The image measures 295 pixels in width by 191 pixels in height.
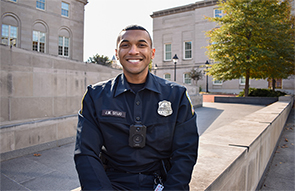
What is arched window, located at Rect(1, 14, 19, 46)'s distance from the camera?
1973 centimetres

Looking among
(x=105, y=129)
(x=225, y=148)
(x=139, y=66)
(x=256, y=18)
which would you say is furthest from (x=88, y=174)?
(x=256, y=18)

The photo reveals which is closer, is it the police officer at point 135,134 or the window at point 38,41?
the police officer at point 135,134

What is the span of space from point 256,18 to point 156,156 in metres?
19.0

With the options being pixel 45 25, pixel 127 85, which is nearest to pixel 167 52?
pixel 45 25

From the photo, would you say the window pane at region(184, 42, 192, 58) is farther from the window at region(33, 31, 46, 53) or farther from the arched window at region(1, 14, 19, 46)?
the arched window at region(1, 14, 19, 46)

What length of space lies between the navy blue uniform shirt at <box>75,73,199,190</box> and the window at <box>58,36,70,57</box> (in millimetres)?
24413

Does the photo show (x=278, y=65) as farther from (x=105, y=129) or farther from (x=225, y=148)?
(x=105, y=129)

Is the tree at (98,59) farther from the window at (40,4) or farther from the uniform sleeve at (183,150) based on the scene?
the uniform sleeve at (183,150)

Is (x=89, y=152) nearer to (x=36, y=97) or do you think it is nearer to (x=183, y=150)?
(x=183, y=150)

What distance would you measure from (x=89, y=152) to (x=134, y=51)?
3.11 feet

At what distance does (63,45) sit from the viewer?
960 inches

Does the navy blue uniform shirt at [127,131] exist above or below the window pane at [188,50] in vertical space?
below

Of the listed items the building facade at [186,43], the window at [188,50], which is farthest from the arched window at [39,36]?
the window at [188,50]

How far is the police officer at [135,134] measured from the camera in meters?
1.74
